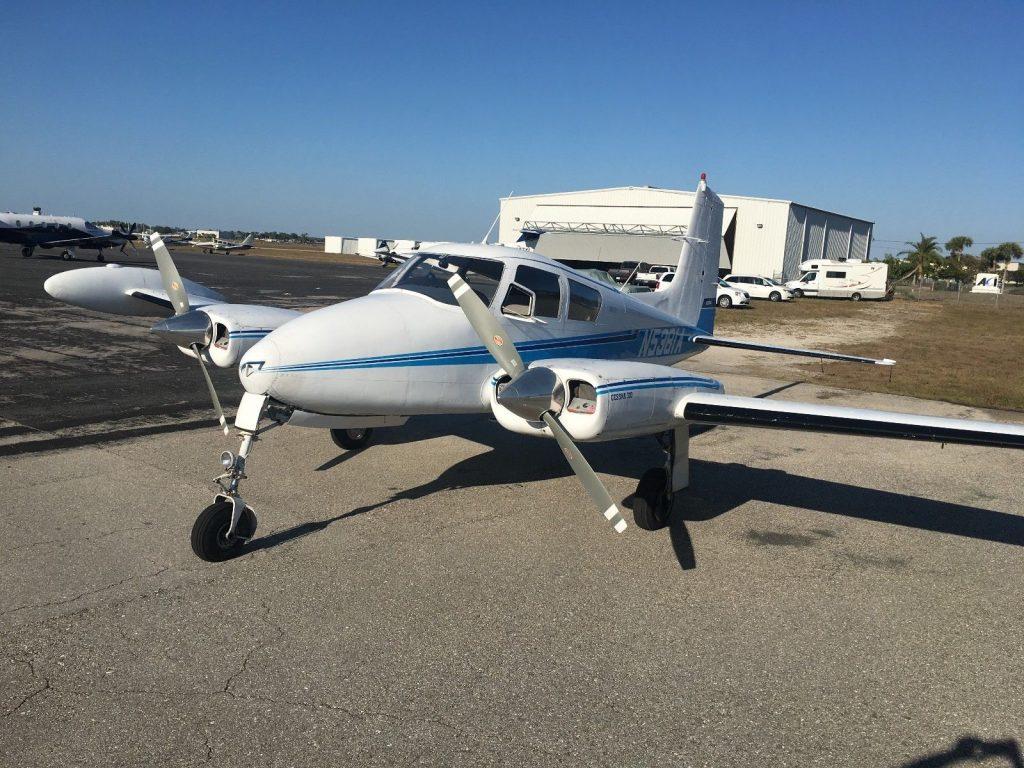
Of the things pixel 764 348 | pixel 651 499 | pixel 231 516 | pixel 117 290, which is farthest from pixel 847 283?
pixel 231 516

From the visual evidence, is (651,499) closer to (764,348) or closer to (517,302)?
(517,302)

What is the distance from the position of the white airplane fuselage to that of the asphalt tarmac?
1327mm

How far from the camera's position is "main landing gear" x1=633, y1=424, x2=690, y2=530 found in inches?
302

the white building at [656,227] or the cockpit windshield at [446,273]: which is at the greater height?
the white building at [656,227]

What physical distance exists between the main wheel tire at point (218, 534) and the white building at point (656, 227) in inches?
2025

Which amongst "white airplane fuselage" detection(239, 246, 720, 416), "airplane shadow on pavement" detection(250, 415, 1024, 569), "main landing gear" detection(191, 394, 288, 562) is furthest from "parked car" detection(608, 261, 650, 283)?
"main landing gear" detection(191, 394, 288, 562)

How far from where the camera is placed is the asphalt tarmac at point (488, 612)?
4379 millimetres

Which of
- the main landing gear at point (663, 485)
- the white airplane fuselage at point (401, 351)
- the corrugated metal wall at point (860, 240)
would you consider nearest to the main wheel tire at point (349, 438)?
the white airplane fuselage at point (401, 351)

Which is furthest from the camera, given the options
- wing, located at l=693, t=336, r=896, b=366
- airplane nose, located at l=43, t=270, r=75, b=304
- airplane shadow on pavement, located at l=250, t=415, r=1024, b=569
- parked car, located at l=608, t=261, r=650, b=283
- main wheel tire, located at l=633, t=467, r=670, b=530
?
parked car, located at l=608, t=261, r=650, b=283

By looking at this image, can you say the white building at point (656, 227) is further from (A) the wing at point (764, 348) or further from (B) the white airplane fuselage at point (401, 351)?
(B) the white airplane fuselage at point (401, 351)

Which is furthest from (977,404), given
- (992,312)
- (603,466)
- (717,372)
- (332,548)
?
(992,312)

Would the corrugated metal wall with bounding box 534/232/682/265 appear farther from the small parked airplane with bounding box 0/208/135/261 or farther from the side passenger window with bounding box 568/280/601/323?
the side passenger window with bounding box 568/280/601/323

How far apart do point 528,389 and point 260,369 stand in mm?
2215

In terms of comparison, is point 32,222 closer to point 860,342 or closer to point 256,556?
point 860,342
